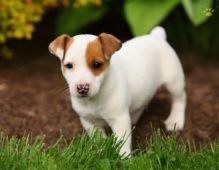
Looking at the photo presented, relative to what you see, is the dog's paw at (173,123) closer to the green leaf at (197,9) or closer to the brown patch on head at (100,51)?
the green leaf at (197,9)

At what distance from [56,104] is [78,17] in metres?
1.28

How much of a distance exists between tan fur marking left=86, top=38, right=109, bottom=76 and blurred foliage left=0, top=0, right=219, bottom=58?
5.06ft

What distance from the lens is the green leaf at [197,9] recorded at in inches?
237

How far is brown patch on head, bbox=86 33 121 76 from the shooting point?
4.19 meters

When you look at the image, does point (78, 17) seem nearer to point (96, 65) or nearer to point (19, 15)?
Result: point (19, 15)

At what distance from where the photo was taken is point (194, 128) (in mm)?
5371

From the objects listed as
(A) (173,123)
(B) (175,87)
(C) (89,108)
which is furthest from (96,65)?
(A) (173,123)

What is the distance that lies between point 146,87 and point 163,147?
70cm

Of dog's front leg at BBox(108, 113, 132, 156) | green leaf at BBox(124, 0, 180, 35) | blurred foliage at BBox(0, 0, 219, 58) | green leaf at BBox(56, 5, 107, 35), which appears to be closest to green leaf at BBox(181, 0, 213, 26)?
blurred foliage at BBox(0, 0, 219, 58)

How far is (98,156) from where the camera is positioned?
4.30 m

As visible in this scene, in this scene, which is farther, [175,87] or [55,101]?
[55,101]

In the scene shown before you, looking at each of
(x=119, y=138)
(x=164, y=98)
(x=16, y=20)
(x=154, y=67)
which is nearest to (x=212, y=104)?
(x=164, y=98)

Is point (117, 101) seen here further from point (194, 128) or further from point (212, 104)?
point (212, 104)

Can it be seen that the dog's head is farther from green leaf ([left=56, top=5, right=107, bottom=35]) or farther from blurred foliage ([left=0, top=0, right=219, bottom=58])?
green leaf ([left=56, top=5, right=107, bottom=35])
